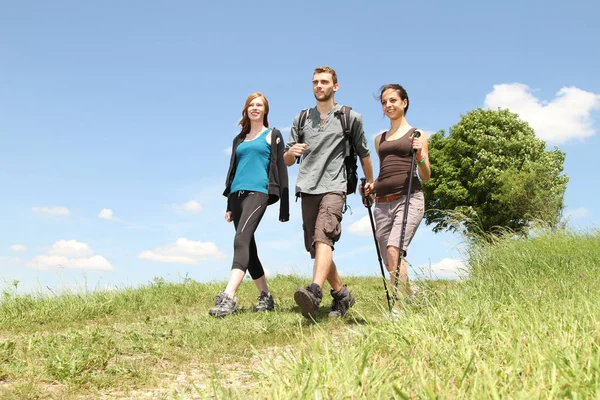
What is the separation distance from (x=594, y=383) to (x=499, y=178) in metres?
27.2

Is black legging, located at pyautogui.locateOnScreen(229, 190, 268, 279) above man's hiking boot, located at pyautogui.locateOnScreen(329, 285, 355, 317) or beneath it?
above

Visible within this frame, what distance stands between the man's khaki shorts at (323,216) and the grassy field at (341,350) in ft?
3.32

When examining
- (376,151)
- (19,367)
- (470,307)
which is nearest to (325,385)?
(470,307)

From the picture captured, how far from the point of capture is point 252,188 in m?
7.09

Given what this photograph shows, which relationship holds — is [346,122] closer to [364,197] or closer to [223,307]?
[364,197]

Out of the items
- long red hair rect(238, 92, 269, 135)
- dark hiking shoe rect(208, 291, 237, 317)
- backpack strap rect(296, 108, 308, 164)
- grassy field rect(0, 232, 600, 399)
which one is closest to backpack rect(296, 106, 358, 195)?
backpack strap rect(296, 108, 308, 164)

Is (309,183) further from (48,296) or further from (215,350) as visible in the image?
(48,296)

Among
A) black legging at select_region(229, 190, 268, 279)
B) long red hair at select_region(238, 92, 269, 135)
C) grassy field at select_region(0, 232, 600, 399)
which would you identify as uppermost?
long red hair at select_region(238, 92, 269, 135)

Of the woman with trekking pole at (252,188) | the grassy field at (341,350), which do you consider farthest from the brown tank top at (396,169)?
the woman with trekking pole at (252,188)

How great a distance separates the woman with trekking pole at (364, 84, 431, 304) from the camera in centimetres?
587

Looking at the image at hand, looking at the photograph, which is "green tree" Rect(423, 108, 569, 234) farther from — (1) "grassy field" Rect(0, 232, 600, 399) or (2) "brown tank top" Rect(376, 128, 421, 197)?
(2) "brown tank top" Rect(376, 128, 421, 197)

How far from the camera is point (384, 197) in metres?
6.17

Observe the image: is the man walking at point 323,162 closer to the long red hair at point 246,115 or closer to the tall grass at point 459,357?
the long red hair at point 246,115

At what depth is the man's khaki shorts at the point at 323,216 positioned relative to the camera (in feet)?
19.9
